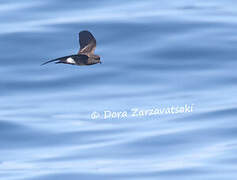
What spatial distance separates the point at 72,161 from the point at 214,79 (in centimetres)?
597

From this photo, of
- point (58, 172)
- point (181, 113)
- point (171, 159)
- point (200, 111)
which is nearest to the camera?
point (58, 172)

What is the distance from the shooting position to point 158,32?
95.9 feet

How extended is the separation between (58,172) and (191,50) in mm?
7811

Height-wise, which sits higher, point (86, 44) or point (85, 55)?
point (86, 44)

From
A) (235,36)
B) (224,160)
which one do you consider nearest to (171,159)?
(224,160)

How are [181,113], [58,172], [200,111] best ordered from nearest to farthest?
[58,172] < [200,111] < [181,113]

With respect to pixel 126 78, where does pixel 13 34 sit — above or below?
above

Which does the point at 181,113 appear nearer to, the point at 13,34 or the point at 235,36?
the point at 235,36

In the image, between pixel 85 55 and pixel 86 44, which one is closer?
pixel 85 55

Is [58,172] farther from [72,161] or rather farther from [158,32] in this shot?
[158,32]

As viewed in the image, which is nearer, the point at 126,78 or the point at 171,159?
the point at 171,159

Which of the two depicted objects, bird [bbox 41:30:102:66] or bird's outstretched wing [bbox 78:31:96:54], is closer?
bird [bbox 41:30:102:66]

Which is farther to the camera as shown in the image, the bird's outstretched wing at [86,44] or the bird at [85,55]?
the bird's outstretched wing at [86,44]

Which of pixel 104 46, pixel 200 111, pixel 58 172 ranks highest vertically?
pixel 104 46
